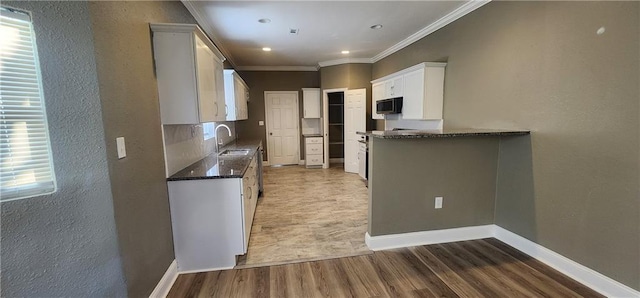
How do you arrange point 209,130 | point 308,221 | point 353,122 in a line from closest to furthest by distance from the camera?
point 308,221
point 209,130
point 353,122

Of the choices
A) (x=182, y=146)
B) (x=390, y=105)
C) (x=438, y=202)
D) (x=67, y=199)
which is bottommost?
(x=438, y=202)

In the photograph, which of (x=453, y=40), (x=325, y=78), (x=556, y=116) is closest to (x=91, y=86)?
(x=556, y=116)

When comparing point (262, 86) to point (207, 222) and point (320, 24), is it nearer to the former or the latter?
point (320, 24)

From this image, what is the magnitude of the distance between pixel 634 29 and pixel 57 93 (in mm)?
3348

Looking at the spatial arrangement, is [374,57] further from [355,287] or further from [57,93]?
[57,93]

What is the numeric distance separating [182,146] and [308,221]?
1.70 metres

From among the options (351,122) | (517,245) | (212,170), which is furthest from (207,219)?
(351,122)

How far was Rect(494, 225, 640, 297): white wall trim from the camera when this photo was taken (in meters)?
1.81

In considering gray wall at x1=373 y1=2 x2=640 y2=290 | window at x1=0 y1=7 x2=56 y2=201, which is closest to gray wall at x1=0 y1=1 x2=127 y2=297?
window at x1=0 y1=7 x2=56 y2=201

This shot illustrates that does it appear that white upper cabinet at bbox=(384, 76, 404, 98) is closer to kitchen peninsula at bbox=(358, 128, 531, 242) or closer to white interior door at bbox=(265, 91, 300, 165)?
kitchen peninsula at bbox=(358, 128, 531, 242)

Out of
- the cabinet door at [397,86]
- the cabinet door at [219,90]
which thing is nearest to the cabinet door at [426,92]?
the cabinet door at [397,86]

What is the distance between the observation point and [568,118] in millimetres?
2021

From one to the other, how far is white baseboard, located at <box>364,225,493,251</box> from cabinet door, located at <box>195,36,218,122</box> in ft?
6.47

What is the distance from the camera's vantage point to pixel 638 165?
1.66 metres
